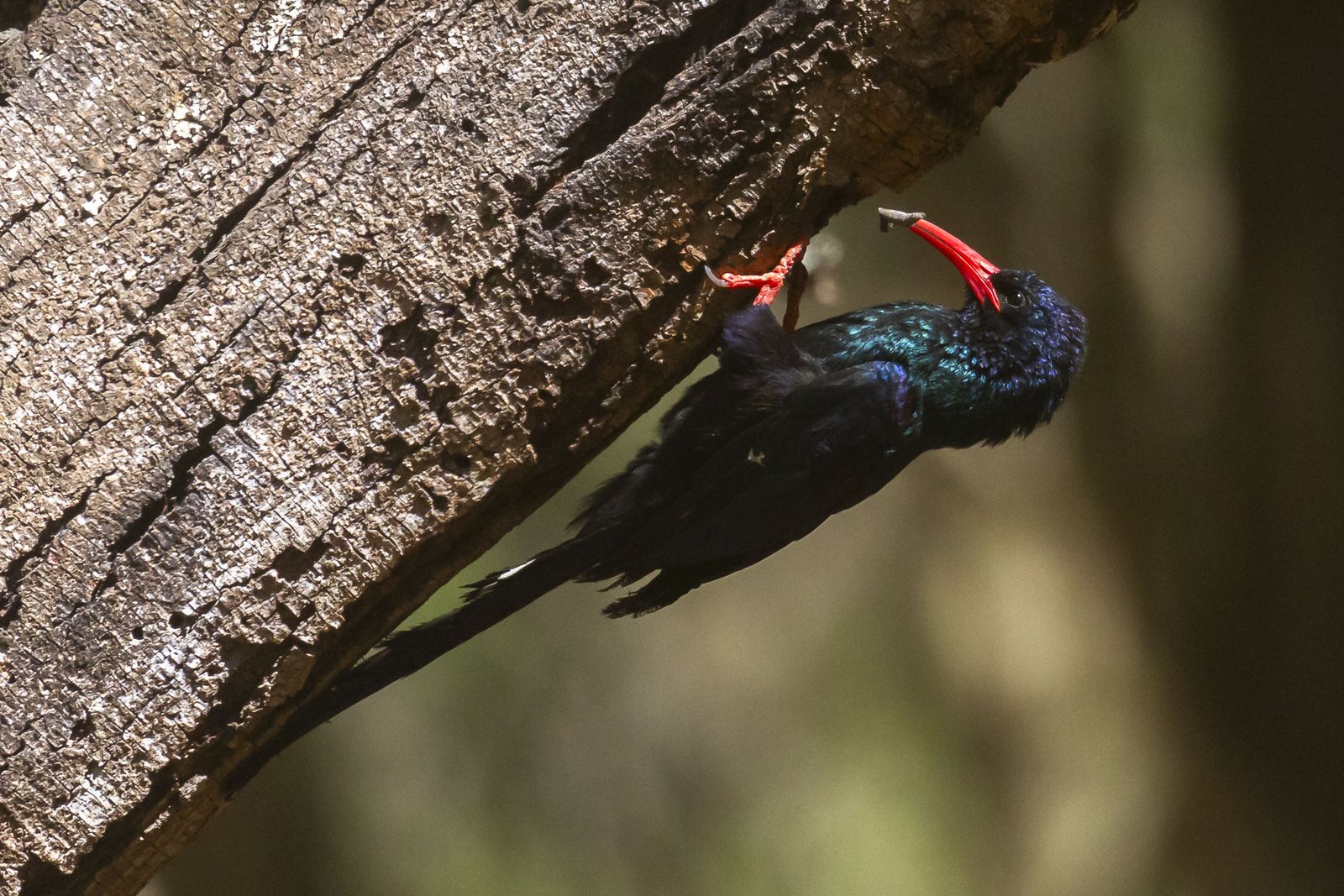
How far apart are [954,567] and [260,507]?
3.11m

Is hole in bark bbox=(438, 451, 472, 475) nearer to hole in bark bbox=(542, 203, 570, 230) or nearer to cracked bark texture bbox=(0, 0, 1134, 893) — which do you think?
cracked bark texture bbox=(0, 0, 1134, 893)

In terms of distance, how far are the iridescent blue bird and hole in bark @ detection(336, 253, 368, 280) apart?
1.71 ft

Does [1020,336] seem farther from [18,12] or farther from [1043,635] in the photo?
[1043,635]

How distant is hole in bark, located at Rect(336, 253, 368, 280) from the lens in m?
1.50

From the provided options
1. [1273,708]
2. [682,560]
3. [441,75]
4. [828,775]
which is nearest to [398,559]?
[682,560]

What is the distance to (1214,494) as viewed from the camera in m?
4.16

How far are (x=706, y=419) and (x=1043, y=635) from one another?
275 centimetres

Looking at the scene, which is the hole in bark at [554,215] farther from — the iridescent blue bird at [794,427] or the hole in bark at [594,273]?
the iridescent blue bird at [794,427]

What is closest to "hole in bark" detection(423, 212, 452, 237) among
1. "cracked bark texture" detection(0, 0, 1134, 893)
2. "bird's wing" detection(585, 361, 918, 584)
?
"cracked bark texture" detection(0, 0, 1134, 893)

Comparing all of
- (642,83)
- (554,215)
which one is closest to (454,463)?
(554,215)

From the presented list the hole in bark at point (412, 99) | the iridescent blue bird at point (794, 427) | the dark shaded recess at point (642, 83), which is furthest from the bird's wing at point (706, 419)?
the hole in bark at point (412, 99)

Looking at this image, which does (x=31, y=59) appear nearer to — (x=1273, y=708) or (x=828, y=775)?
(x=828, y=775)

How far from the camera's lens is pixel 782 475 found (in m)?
1.79

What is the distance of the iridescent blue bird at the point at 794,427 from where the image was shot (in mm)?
1743
